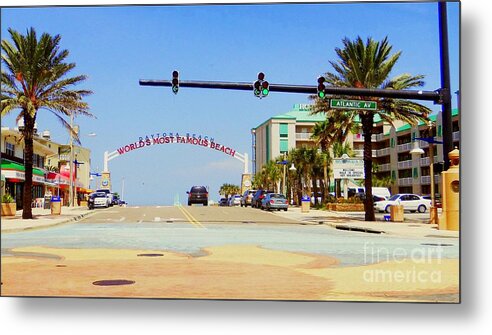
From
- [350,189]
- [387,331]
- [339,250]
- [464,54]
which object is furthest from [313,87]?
[350,189]

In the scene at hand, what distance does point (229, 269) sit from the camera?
543 inches

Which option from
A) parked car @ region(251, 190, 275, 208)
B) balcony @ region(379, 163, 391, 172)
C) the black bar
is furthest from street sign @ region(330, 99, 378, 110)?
parked car @ region(251, 190, 275, 208)

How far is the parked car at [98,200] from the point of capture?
146ft

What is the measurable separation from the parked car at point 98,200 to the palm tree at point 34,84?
1770 centimetres

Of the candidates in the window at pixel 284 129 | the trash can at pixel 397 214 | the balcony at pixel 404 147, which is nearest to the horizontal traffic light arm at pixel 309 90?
the window at pixel 284 129

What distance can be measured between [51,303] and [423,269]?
7.52m

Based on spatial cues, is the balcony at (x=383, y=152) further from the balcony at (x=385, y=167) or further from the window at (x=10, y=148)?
the window at (x=10, y=148)

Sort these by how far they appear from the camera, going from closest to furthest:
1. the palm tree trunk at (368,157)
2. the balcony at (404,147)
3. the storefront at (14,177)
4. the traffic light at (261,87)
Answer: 1. the traffic light at (261,87)
2. the storefront at (14,177)
3. the palm tree trunk at (368,157)
4. the balcony at (404,147)

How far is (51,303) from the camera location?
A: 1155cm

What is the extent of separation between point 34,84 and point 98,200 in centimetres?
2256

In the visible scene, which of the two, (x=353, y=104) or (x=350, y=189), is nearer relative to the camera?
(x=353, y=104)

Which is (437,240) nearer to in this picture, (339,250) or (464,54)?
(339,250)

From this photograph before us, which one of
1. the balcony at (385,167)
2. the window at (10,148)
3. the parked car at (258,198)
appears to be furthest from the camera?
the parked car at (258,198)

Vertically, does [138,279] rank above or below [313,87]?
below
